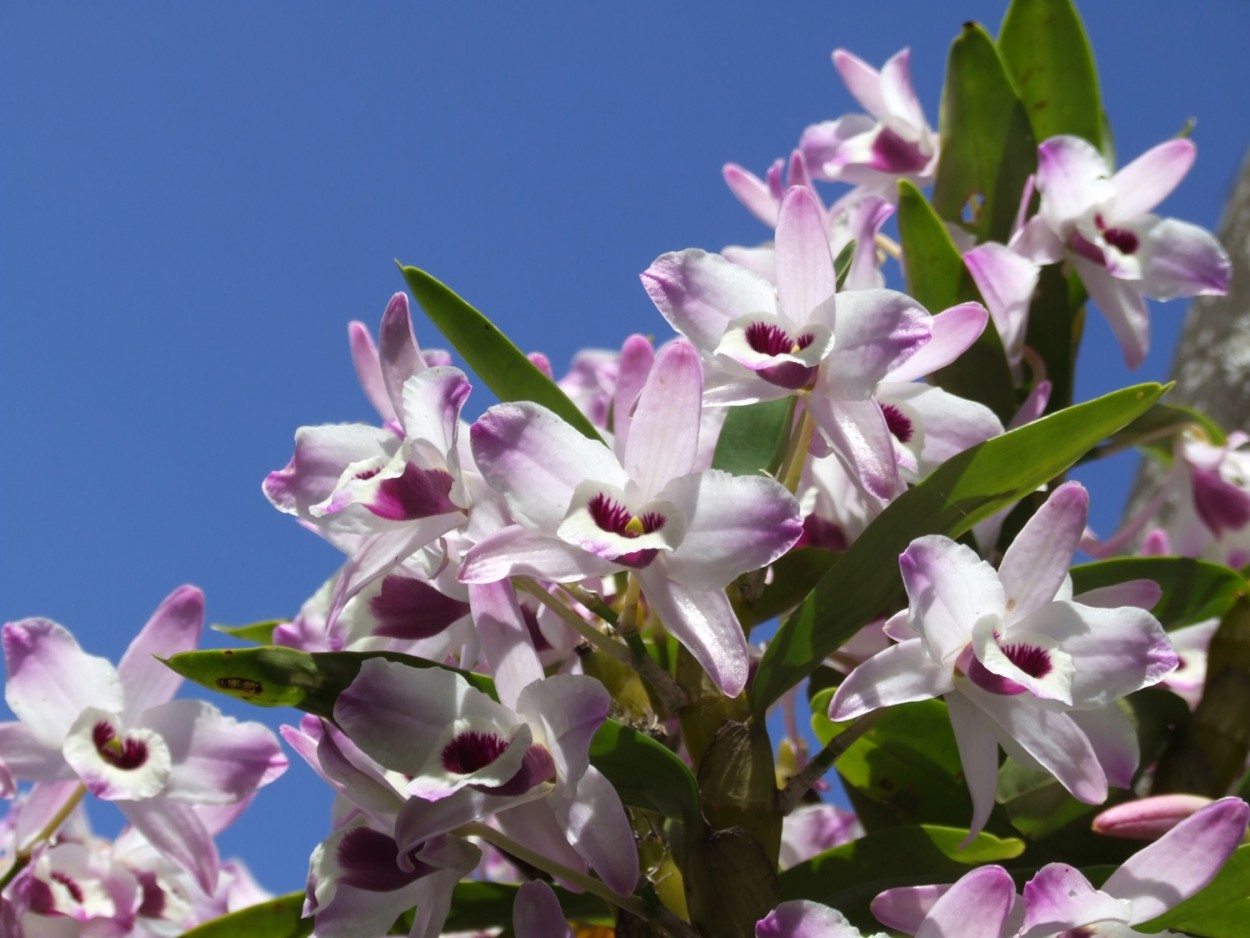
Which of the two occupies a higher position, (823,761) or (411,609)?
(411,609)

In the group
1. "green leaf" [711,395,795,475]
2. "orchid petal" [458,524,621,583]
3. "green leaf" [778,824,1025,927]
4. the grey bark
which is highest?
"orchid petal" [458,524,621,583]

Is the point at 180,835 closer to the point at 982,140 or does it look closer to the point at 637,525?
the point at 637,525

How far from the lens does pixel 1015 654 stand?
1.87ft

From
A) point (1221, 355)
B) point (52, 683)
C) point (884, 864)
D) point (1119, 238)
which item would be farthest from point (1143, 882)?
point (1221, 355)

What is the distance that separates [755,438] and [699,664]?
14 centimetres

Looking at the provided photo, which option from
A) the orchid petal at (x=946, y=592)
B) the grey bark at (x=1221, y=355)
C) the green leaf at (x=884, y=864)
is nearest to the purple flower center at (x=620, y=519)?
the orchid petal at (x=946, y=592)

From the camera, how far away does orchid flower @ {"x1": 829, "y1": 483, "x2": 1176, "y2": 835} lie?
1.83 feet

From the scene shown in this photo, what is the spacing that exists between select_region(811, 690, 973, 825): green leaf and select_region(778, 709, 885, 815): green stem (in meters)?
0.08

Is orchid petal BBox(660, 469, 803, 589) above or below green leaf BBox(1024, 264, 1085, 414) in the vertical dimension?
above

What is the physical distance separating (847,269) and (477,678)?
301 millimetres

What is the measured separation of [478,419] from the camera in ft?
1.77

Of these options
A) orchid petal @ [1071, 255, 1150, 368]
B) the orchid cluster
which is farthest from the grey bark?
the orchid cluster

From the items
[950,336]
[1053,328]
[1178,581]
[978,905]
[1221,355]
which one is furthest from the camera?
[1221,355]

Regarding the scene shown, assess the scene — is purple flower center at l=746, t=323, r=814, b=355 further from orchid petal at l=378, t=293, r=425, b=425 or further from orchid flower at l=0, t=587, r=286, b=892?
orchid flower at l=0, t=587, r=286, b=892
